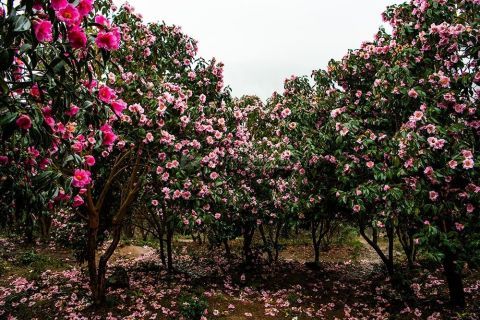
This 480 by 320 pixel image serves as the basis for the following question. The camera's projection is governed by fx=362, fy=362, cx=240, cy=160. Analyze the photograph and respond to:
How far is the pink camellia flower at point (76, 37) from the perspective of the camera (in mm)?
2389

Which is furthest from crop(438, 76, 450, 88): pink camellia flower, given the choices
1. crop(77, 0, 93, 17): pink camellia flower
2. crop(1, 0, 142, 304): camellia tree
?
crop(77, 0, 93, 17): pink camellia flower

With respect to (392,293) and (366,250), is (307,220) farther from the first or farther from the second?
(366,250)

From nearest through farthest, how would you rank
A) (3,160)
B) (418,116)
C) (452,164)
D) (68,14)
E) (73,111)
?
(68,14) → (73,111) → (3,160) → (452,164) → (418,116)

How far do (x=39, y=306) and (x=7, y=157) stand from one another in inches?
230

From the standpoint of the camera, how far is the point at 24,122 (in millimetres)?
2314

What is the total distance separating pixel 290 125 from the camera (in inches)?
309

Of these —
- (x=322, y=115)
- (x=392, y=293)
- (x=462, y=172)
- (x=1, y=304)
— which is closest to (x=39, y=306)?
(x=1, y=304)

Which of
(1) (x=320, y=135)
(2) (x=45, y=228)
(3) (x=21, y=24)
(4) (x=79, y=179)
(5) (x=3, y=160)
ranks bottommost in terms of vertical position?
(2) (x=45, y=228)

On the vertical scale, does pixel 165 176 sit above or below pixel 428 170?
below

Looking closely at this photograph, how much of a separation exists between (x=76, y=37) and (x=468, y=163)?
5191 mm

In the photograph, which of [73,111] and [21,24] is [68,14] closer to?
[21,24]

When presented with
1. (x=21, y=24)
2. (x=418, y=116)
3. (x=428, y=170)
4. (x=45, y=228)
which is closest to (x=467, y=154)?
(x=428, y=170)

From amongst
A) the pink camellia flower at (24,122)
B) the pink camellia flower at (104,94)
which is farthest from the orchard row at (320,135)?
the pink camellia flower at (24,122)

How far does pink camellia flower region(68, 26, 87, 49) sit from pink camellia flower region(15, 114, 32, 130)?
565 millimetres
